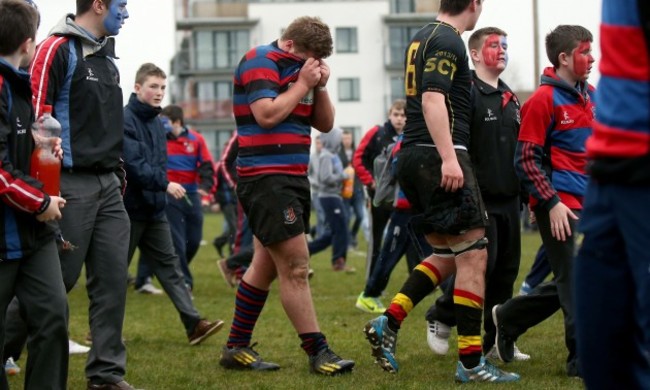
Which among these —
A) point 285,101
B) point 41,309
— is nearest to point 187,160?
point 285,101

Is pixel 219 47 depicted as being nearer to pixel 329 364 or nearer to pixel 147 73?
pixel 147 73

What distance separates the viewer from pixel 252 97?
664 cm

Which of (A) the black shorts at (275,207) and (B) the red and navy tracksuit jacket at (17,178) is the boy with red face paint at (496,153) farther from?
(B) the red and navy tracksuit jacket at (17,178)

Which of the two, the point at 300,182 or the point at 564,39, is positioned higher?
the point at 564,39

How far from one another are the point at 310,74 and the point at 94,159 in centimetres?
139

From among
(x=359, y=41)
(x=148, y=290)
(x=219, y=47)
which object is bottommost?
(x=148, y=290)

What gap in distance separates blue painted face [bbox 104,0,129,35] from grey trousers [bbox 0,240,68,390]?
4.87ft

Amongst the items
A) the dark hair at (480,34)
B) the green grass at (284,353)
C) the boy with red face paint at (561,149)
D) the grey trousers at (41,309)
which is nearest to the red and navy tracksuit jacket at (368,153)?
the green grass at (284,353)

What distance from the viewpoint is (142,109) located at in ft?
28.9

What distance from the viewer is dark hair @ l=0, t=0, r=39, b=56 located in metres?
4.93

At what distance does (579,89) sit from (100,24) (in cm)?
275

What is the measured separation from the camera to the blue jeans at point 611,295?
10.9 feet

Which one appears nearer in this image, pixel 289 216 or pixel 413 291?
pixel 289 216

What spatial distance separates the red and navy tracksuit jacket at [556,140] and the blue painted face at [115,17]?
233cm
